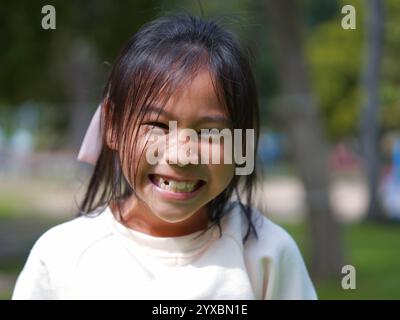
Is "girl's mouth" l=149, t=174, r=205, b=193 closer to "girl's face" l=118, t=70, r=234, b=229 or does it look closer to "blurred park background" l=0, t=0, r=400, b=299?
"girl's face" l=118, t=70, r=234, b=229

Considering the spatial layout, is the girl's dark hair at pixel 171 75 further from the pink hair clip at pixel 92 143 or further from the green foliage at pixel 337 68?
the green foliage at pixel 337 68

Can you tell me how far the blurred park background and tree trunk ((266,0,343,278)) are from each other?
1cm

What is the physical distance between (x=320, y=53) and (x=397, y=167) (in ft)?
22.9

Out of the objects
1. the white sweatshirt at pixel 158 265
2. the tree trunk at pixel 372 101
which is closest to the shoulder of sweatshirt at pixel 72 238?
the white sweatshirt at pixel 158 265

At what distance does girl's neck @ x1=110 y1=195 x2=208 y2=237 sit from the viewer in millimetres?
1557

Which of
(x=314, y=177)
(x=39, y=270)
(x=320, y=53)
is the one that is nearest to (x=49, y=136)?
(x=320, y=53)

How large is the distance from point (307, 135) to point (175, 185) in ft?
18.0

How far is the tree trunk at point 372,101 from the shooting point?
377 inches

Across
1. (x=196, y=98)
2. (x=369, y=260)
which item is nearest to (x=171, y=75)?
(x=196, y=98)

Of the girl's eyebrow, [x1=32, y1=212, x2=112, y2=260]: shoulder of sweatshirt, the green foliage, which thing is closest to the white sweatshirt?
[x1=32, y1=212, x2=112, y2=260]: shoulder of sweatshirt

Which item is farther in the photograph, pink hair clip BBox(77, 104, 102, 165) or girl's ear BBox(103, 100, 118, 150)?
pink hair clip BBox(77, 104, 102, 165)

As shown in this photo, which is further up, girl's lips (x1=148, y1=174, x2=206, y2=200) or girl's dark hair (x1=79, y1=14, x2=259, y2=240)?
girl's dark hair (x1=79, y1=14, x2=259, y2=240)

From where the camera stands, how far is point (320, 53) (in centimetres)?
1889
